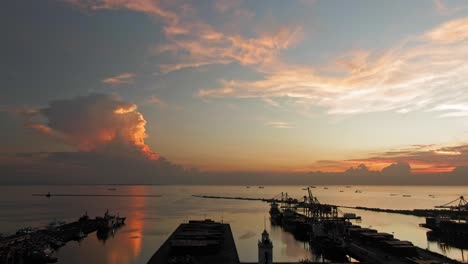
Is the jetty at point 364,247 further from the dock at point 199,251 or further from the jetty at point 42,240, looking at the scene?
the jetty at point 42,240

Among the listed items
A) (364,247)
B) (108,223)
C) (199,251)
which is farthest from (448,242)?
(108,223)

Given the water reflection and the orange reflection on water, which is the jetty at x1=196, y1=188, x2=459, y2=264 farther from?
the orange reflection on water

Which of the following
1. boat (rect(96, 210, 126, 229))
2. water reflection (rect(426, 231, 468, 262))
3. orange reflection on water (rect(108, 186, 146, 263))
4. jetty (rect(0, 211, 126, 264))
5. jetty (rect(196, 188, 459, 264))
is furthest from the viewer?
boat (rect(96, 210, 126, 229))

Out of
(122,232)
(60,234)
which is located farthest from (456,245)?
(60,234)

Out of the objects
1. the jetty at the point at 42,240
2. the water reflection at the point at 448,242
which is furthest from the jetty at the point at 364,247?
the jetty at the point at 42,240

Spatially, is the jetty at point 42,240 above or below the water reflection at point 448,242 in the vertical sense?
above

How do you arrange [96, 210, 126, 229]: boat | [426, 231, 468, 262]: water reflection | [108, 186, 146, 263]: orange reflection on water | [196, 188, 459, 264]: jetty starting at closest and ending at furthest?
[196, 188, 459, 264]: jetty, [108, 186, 146, 263]: orange reflection on water, [426, 231, 468, 262]: water reflection, [96, 210, 126, 229]: boat

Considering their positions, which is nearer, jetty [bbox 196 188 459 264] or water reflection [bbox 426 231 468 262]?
jetty [bbox 196 188 459 264]

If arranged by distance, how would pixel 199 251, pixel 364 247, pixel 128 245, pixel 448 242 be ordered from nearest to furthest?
pixel 199 251, pixel 364 247, pixel 128 245, pixel 448 242

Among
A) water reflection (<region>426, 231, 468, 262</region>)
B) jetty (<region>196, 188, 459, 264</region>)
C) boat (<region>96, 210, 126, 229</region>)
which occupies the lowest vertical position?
water reflection (<region>426, 231, 468, 262</region>)

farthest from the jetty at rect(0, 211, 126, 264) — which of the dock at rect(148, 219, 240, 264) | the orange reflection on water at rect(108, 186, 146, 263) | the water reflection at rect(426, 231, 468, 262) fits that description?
the water reflection at rect(426, 231, 468, 262)

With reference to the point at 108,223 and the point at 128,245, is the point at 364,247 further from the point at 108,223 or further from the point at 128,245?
the point at 108,223

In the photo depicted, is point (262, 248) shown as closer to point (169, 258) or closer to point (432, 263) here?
point (169, 258)

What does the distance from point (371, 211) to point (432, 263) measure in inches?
5915
